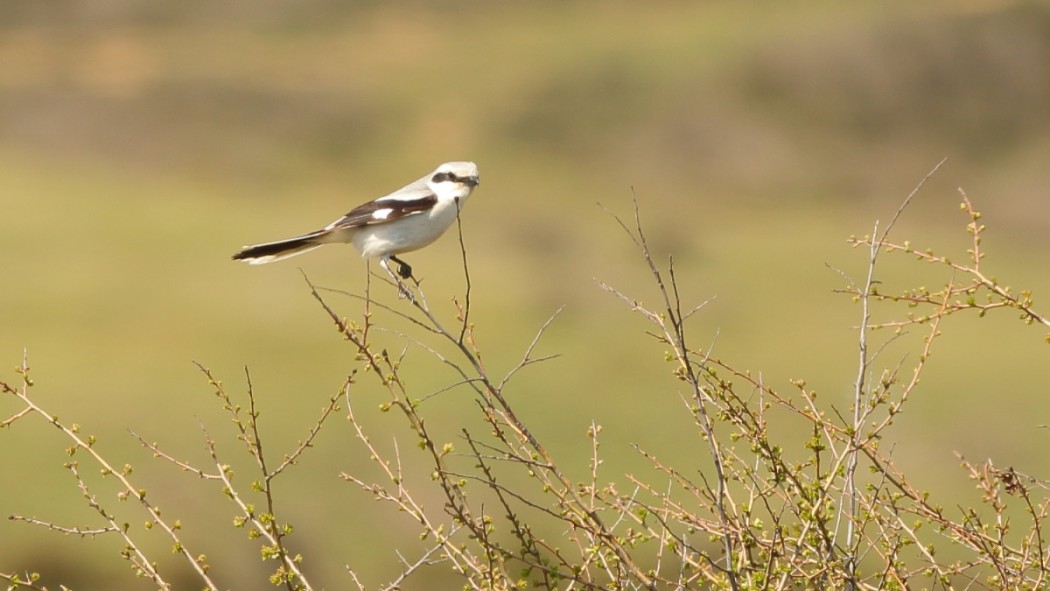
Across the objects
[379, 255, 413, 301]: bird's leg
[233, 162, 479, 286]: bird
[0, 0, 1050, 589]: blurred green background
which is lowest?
[379, 255, 413, 301]: bird's leg

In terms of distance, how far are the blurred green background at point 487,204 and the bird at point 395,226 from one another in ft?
34.7

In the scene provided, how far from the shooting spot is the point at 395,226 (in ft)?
18.6

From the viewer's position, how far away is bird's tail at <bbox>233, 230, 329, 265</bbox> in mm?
5570

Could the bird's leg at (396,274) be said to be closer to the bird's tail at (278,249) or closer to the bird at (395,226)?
the bird at (395,226)

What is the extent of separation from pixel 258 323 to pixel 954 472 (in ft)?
42.1

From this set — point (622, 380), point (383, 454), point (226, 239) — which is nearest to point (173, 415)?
point (383, 454)

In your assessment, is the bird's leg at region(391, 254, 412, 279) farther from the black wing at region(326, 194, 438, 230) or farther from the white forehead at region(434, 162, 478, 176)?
the white forehead at region(434, 162, 478, 176)

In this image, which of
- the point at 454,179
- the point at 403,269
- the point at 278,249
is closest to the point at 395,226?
the point at 403,269

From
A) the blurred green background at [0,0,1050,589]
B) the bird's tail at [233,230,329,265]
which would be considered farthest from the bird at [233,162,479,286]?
the blurred green background at [0,0,1050,589]

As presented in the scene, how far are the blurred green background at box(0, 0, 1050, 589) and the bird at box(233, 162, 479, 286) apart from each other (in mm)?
10571

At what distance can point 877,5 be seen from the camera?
5719cm

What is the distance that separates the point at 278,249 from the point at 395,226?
482 mm

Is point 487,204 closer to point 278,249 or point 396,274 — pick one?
point 278,249

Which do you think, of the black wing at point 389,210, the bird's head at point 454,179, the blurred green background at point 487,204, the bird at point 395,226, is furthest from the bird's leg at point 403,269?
the blurred green background at point 487,204
